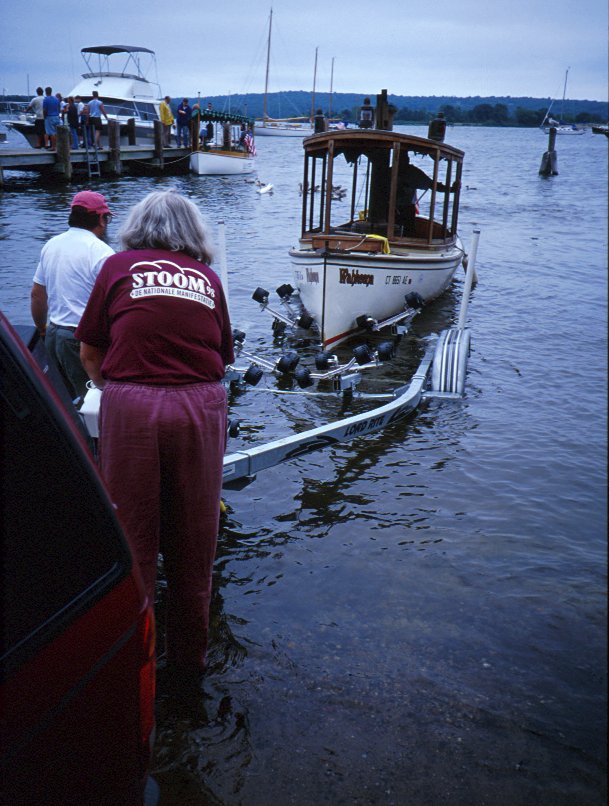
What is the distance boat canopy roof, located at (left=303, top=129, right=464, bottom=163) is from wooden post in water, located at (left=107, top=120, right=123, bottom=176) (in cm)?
2234

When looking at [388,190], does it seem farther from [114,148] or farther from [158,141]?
[158,141]

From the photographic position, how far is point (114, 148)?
103 ft

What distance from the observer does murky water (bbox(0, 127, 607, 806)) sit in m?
2.96

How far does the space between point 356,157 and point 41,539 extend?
1191cm

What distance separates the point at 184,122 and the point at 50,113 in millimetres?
12042

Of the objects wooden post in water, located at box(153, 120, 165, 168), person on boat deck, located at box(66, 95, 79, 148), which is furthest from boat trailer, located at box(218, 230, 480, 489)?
wooden post in water, located at box(153, 120, 165, 168)

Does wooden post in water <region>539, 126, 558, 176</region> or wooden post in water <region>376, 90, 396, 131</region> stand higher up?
wooden post in water <region>539, 126, 558, 176</region>

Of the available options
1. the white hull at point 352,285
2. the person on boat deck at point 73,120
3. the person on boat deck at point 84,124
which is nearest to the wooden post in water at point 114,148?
the person on boat deck at point 84,124

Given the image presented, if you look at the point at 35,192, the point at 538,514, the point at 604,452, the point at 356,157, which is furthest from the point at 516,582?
the point at 35,192

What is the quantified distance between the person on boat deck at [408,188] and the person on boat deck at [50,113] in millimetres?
19325

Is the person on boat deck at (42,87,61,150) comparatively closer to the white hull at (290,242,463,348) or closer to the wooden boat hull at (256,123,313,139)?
the white hull at (290,242,463,348)

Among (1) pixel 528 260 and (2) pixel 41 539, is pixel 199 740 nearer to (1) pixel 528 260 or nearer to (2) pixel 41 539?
(2) pixel 41 539

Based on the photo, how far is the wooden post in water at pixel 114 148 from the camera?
3136 centimetres

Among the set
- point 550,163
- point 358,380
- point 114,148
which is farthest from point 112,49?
point 358,380
